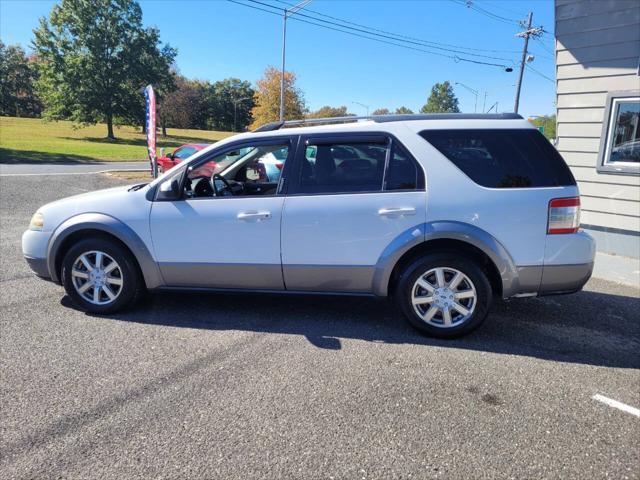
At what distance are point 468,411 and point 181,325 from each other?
256 cm

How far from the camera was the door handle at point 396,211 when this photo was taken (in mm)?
3697

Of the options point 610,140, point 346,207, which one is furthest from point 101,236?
point 610,140

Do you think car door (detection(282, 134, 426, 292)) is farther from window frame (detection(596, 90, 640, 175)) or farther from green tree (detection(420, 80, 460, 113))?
green tree (detection(420, 80, 460, 113))

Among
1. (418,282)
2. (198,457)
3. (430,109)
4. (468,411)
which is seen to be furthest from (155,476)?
(430,109)

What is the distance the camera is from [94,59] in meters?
43.2

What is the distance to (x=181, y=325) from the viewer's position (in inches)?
162

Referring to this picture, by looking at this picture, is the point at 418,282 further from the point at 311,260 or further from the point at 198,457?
the point at 198,457

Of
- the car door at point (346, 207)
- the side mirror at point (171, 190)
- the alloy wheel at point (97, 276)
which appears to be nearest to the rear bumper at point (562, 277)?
the car door at point (346, 207)

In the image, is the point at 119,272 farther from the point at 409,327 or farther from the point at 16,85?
the point at 16,85

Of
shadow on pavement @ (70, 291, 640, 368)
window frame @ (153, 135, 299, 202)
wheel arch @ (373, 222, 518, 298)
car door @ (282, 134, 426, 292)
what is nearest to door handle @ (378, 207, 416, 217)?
car door @ (282, 134, 426, 292)

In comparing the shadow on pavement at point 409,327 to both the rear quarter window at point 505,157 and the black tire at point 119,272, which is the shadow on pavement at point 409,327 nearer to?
the black tire at point 119,272

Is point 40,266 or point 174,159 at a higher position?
point 174,159

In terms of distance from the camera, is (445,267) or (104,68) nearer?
(445,267)

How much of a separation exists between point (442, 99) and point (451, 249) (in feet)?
427
